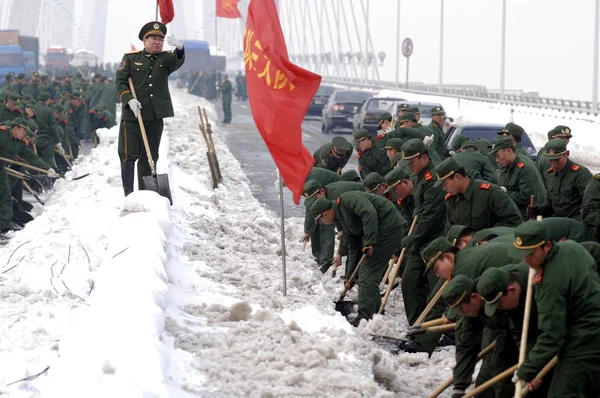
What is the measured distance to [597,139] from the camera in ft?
93.3

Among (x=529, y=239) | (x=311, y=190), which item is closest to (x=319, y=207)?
(x=311, y=190)

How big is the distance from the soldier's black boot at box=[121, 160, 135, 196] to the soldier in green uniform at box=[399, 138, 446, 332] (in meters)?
3.33

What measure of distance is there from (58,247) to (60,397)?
4470 mm

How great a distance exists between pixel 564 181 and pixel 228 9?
38635 mm

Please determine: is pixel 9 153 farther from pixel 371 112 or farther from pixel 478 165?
pixel 371 112

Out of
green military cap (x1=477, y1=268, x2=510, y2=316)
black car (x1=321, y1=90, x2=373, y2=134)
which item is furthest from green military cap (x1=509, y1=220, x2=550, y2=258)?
black car (x1=321, y1=90, x2=373, y2=134)

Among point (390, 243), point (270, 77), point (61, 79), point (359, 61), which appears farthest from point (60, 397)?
point (359, 61)

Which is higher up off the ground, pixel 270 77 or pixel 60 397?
pixel 270 77

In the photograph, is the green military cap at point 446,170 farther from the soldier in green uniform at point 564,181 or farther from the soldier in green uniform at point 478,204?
the soldier in green uniform at point 564,181

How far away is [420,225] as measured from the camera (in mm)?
9984

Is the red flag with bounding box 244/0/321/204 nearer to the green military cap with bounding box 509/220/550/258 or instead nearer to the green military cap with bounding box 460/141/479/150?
the green military cap with bounding box 509/220/550/258

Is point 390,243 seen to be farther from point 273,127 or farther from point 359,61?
point 359,61

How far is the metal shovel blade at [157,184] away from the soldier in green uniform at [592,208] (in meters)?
4.50

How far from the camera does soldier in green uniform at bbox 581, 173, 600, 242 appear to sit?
30.1ft
